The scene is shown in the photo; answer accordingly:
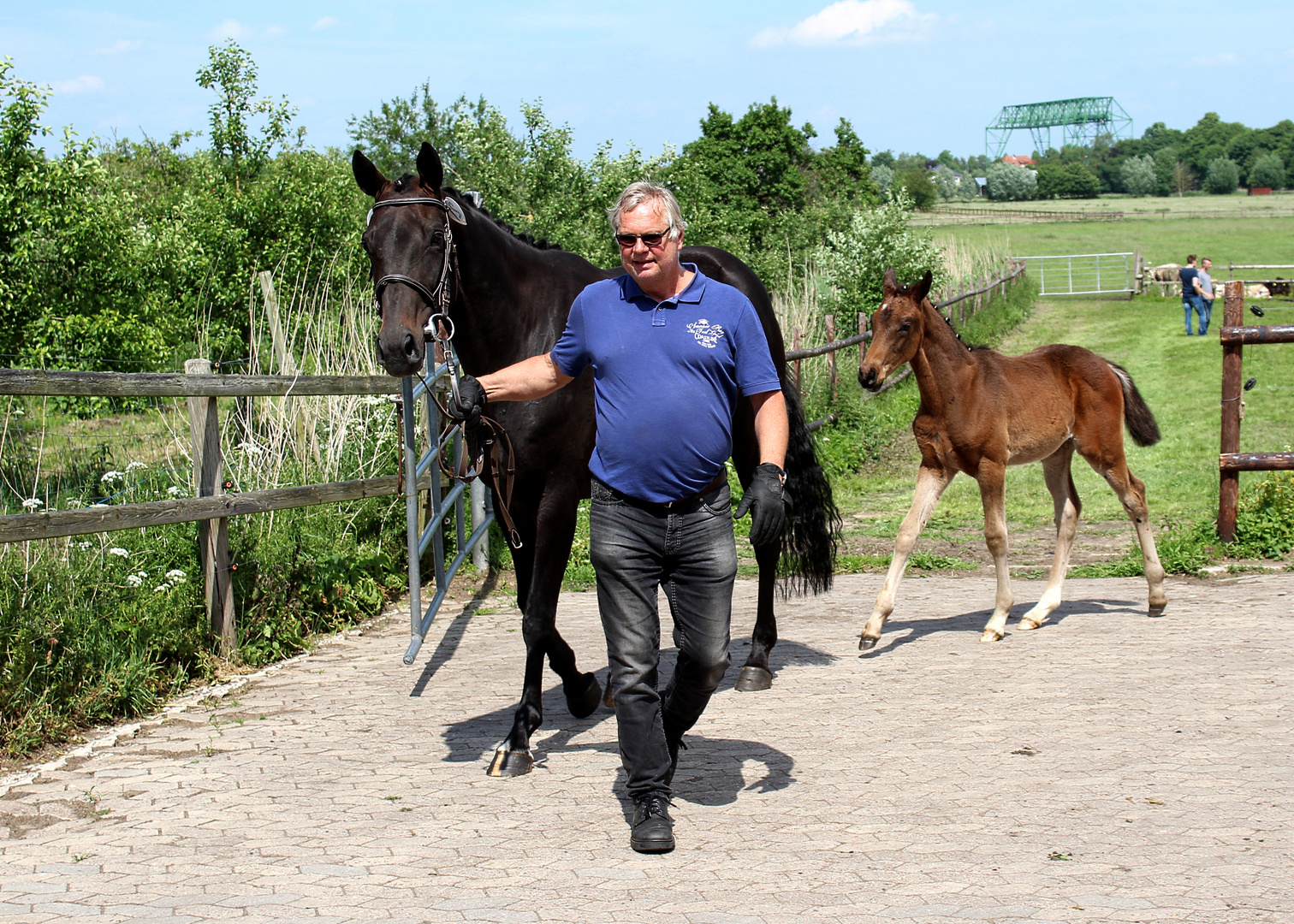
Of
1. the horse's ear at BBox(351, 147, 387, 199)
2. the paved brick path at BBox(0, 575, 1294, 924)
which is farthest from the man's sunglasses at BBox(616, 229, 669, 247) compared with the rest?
the paved brick path at BBox(0, 575, 1294, 924)

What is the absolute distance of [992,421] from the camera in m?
7.00

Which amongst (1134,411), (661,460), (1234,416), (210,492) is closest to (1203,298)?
(1234,416)

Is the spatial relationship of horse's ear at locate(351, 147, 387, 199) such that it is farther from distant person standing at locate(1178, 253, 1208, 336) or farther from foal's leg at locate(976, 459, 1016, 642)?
distant person standing at locate(1178, 253, 1208, 336)

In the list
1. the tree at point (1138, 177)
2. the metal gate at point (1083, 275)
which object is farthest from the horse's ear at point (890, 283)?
the tree at point (1138, 177)

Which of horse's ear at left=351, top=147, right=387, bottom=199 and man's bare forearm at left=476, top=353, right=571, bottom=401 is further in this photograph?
horse's ear at left=351, top=147, right=387, bottom=199

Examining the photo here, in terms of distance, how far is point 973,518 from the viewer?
1098 centimetres

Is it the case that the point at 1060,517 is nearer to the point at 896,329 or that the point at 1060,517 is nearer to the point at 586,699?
the point at 896,329

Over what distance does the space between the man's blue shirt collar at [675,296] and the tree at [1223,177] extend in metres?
133

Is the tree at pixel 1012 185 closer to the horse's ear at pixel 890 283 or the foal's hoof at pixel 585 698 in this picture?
the horse's ear at pixel 890 283

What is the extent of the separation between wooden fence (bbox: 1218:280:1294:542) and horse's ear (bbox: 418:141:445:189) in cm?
657

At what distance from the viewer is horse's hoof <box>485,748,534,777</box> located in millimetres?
4684

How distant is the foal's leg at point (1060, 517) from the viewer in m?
7.25

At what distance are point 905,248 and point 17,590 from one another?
20.4 meters

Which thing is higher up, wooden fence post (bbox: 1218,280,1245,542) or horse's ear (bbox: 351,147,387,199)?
horse's ear (bbox: 351,147,387,199)
